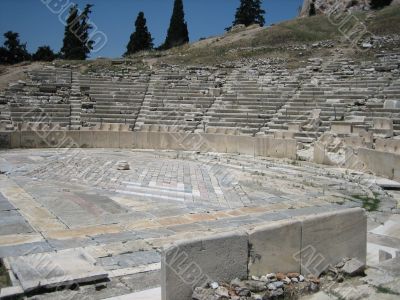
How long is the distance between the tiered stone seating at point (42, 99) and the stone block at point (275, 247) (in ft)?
53.9

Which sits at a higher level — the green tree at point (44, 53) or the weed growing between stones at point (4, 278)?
the green tree at point (44, 53)

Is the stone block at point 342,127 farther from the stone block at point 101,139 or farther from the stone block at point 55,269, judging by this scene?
the stone block at point 55,269

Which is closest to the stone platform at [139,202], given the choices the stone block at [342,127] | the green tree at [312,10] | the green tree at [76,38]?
the stone block at [342,127]

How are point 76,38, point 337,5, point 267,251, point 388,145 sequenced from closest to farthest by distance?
point 267,251, point 388,145, point 76,38, point 337,5

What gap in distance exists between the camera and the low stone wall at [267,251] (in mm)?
4281

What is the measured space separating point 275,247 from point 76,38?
1429 inches

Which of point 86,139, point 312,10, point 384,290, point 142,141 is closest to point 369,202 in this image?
point 384,290

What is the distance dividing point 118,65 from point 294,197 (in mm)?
20241

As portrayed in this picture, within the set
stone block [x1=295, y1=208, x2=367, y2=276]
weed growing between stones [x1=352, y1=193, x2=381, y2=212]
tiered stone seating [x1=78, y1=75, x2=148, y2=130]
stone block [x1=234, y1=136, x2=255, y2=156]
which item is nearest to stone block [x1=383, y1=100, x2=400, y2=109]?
stone block [x1=234, y1=136, x2=255, y2=156]

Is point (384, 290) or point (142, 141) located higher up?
point (142, 141)

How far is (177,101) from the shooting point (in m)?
22.2

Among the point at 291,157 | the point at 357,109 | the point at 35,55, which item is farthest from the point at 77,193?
the point at 35,55

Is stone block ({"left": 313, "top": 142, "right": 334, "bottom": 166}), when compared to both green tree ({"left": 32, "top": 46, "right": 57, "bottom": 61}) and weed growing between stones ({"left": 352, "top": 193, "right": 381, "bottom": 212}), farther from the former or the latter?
green tree ({"left": 32, "top": 46, "right": 57, "bottom": 61})

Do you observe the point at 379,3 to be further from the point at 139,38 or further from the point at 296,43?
the point at 139,38
